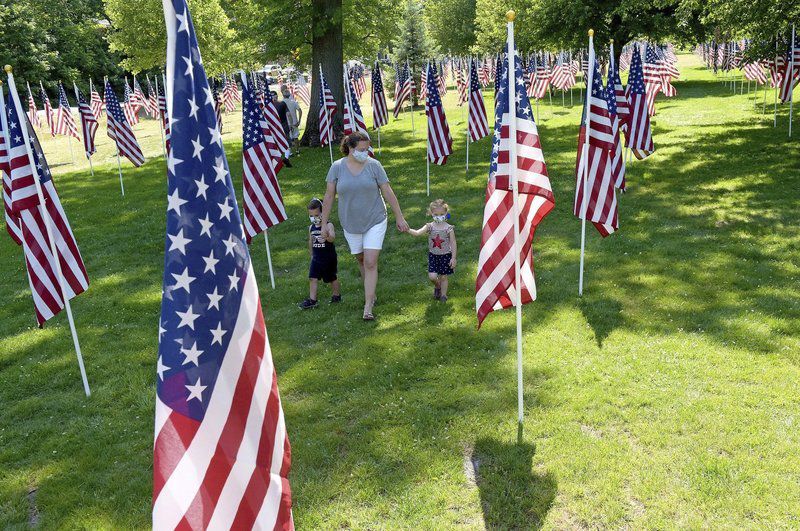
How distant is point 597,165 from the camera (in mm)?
7809

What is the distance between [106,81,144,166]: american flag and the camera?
18.0 meters

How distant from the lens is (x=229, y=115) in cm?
4353

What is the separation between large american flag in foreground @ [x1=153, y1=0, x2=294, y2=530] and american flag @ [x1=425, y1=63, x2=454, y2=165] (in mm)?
11955

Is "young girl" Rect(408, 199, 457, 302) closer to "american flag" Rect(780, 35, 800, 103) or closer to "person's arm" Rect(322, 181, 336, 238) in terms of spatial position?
"person's arm" Rect(322, 181, 336, 238)

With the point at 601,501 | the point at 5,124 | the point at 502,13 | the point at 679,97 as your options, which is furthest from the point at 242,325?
the point at 502,13

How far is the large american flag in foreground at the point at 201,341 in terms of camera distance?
8.96ft

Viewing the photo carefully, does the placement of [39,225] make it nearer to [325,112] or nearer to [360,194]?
[360,194]

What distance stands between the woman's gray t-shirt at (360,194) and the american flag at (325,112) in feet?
34.0

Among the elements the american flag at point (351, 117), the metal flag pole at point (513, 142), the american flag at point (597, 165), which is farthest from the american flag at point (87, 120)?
the metal flag pole at point (513, 142)

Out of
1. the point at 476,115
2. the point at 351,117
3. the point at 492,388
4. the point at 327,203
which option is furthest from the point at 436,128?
the point at 492,388

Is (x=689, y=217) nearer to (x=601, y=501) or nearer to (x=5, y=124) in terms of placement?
(x=601, y=501)

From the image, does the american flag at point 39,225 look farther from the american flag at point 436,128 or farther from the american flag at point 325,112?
the american flag at point 325,112

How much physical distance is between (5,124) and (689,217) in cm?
1061

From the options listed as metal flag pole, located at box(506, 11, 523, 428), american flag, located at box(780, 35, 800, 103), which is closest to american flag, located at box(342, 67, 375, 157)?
metal flag pole, located at box(506, 11, 523, 428)
